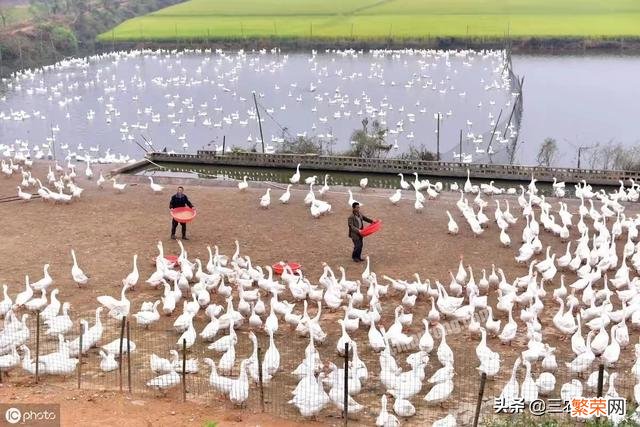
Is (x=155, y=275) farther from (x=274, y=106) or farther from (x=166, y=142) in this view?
(x=274, y=106)

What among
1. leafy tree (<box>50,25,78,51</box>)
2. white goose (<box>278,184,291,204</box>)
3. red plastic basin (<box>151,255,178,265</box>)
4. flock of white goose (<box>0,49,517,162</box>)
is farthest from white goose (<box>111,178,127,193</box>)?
leafy tree (<box>50,25,78,51</box>)

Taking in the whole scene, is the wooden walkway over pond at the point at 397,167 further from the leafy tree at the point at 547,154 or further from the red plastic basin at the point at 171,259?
the red plastic basin at the point at 171,259

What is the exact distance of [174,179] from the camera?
25.7m

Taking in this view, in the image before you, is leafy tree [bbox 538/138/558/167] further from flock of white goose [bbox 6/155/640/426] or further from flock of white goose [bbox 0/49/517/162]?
flock of white goose [bbox 6/155/640/426]

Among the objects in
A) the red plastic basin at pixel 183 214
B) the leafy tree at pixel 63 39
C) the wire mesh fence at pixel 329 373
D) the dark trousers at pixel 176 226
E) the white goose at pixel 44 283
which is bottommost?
the wire mesh fence at pixel 329 373

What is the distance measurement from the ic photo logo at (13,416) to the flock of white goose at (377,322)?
54.2 inches

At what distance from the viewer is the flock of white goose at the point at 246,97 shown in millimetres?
39156

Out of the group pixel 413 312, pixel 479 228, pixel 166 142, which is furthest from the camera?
pixel 166 142

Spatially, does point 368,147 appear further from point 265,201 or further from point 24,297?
point 24,297

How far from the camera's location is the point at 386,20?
7819cm

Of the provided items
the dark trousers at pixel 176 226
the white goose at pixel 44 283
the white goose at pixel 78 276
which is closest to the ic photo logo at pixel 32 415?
the white goose at pixel 44 283

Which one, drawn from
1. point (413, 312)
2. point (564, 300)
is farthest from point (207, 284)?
point (564, 300)

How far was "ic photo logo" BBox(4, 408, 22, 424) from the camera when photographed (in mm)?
9562

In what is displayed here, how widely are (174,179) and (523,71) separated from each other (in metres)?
37.7
